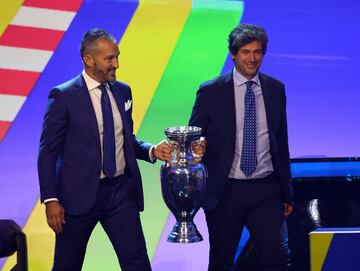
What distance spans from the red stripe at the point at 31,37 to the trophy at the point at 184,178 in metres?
2.37

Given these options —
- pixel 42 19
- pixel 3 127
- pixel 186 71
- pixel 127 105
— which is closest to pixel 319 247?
pixel 127 105

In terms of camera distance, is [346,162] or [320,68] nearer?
[346,162]

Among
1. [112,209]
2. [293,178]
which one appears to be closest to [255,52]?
[293,178]

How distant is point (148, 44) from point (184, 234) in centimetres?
244

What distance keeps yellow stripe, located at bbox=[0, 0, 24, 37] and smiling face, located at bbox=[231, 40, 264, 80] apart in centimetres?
Answer: 240

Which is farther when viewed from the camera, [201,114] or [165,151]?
[201,114]

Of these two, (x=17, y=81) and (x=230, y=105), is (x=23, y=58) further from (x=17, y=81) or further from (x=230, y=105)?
(x=230, y=105)

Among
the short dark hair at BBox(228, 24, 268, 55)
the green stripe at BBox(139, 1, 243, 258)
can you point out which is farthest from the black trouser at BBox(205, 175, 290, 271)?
the green stripe at BBox(139, 1, 243, 258)

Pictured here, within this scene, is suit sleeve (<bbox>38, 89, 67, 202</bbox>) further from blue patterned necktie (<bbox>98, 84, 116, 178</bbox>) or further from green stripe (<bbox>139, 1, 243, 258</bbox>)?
green stripe (<bbox>139, 1, 243, 258</bbox>)

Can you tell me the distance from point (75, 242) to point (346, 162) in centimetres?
137

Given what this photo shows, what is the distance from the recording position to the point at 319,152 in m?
6.53

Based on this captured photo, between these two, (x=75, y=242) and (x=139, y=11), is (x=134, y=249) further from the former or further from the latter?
(x=139, y=11)

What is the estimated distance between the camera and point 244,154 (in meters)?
4.88

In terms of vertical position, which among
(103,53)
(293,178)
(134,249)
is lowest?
(134,249)
